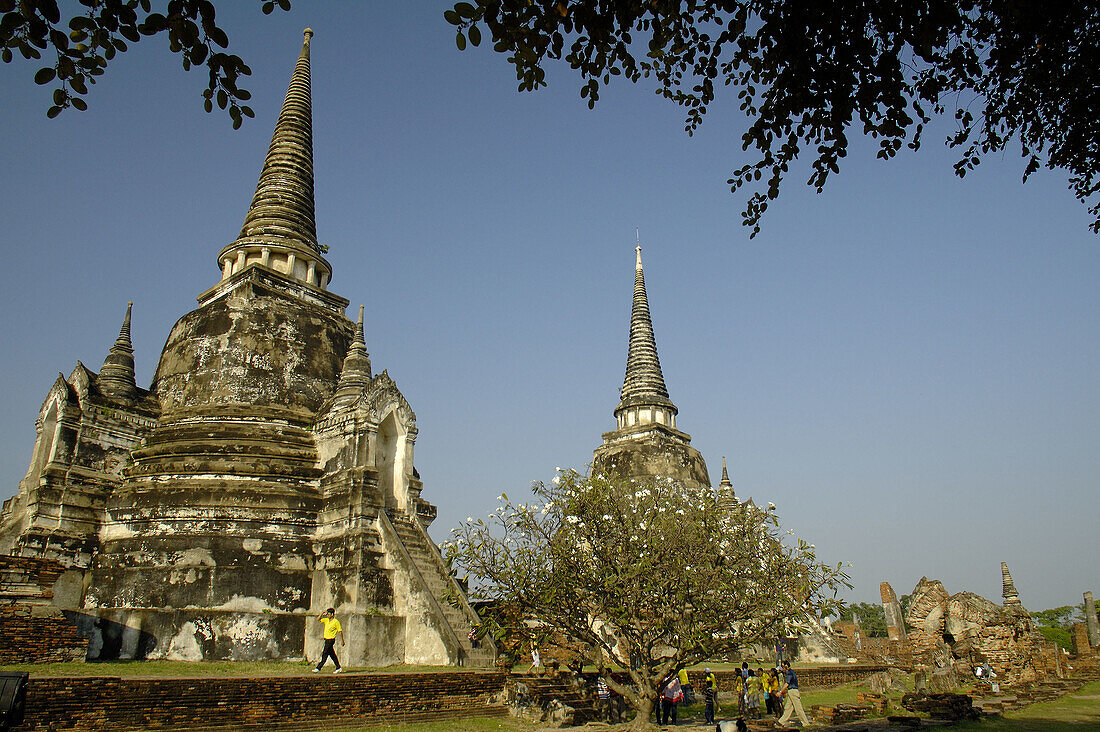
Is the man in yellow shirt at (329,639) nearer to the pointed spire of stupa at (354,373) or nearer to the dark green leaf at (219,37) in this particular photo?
the pointed spire of stupa at (354,373)

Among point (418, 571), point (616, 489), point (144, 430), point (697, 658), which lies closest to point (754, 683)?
point (697, 658)

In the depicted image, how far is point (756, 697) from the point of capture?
1628 cm

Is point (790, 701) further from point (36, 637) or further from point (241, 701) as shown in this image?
point (36, 637)

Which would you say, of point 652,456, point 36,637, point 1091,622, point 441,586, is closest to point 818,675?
point 441,586

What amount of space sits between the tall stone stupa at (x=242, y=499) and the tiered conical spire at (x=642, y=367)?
745 inches

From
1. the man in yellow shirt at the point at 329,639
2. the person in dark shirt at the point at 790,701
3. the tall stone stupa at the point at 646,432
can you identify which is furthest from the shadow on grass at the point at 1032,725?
the tall stone stupa at the point at 646,432

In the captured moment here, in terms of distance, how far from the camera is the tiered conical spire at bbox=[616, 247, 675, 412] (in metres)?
36.8

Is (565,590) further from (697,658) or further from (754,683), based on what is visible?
(754,683)

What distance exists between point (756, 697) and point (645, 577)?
6.63 meters

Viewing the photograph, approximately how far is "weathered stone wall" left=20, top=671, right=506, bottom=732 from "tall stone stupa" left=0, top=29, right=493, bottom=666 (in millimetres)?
2181

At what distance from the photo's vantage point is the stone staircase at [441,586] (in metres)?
13.9

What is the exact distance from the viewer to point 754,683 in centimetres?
1612

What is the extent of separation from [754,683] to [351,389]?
36.8 ft

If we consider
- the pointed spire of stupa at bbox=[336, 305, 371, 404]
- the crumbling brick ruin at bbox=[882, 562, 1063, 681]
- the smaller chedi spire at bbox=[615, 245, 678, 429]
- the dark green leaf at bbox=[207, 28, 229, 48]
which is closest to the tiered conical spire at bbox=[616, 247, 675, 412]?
the smaller chedi spire at bbox=[615, 245, 678, 429]
